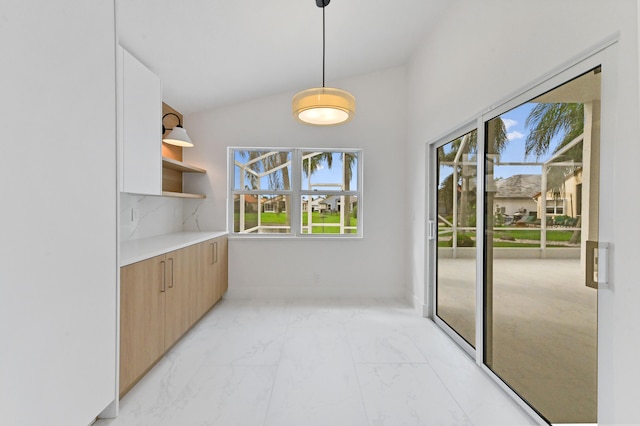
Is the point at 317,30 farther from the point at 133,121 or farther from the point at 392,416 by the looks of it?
the point at 392,416

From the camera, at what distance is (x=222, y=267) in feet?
12.3

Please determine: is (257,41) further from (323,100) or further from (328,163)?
(328,163)

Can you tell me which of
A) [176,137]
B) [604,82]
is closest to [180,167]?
[176,137]

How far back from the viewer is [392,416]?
5.66ft

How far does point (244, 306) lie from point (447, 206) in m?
2.65

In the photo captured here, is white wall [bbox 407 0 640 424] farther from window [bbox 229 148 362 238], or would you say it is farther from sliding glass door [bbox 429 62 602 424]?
window [bbox 229 148 362 238]

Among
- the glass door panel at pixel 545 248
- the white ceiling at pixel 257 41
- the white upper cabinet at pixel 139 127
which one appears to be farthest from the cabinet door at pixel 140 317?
the glass door panel at pixel 545 248

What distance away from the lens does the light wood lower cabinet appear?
6.12 ft

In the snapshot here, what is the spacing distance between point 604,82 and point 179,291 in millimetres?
3074

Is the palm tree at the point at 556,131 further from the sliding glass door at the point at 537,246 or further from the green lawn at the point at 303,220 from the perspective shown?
the green lawn at the point at 303,220

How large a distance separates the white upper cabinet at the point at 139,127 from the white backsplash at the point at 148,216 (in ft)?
1.65

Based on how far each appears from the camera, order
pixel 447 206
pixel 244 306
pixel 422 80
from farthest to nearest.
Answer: pixel 244 306 < pixel 422 80 < pixel 447 206

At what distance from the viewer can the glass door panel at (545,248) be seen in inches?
57.3

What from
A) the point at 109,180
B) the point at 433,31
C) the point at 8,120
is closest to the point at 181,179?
the point at 109,180
